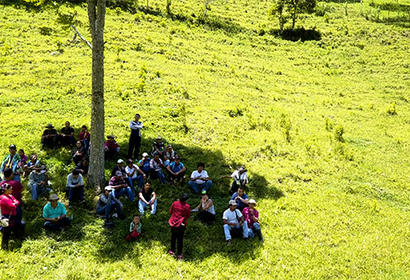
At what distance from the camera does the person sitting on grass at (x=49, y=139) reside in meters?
14.2

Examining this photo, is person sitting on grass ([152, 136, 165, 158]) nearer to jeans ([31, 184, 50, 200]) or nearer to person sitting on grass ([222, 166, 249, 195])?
person sitting on grass ([222, 166, 249, 195])

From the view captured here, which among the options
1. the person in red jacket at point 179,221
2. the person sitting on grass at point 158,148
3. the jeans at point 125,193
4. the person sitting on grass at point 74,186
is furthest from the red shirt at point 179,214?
the person sitting on grass at point 158,148

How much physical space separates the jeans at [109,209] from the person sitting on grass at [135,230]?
1.00 metres

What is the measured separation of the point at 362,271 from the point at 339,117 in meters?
15.3

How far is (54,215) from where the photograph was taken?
9.90m

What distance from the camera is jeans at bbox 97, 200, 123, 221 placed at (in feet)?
34.9

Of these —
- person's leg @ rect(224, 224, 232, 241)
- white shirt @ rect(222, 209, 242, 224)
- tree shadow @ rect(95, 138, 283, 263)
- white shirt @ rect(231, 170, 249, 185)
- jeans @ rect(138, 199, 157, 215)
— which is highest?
white shirt @ rect(231, 170, 249, 185)

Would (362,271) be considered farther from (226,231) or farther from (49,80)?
(49,80)

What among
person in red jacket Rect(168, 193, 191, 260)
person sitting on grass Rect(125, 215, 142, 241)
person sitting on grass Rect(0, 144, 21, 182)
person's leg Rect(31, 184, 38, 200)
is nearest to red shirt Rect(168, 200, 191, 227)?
person in red jacket Rect(168, 193, 191, 260)

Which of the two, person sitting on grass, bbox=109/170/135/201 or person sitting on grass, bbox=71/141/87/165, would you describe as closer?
person sitting on grass, bbox=109/170/135/201

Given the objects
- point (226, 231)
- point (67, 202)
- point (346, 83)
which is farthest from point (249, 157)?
point (346, 83)

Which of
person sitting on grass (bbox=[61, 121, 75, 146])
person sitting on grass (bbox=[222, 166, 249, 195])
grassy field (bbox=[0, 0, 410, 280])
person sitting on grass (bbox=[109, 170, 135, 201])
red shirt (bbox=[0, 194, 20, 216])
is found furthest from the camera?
person sitting on grass (bbox=[61, 121, 75, 146])

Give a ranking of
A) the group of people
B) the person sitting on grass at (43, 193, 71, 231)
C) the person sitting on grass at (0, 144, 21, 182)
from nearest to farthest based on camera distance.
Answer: the group of people, the person sitting on grass at (43, 193, 71, 231), the person sitting on grass at (0, 144, 21, 182)

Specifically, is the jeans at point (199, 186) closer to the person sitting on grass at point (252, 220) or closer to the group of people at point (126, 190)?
the group of people at point (126, 190)
